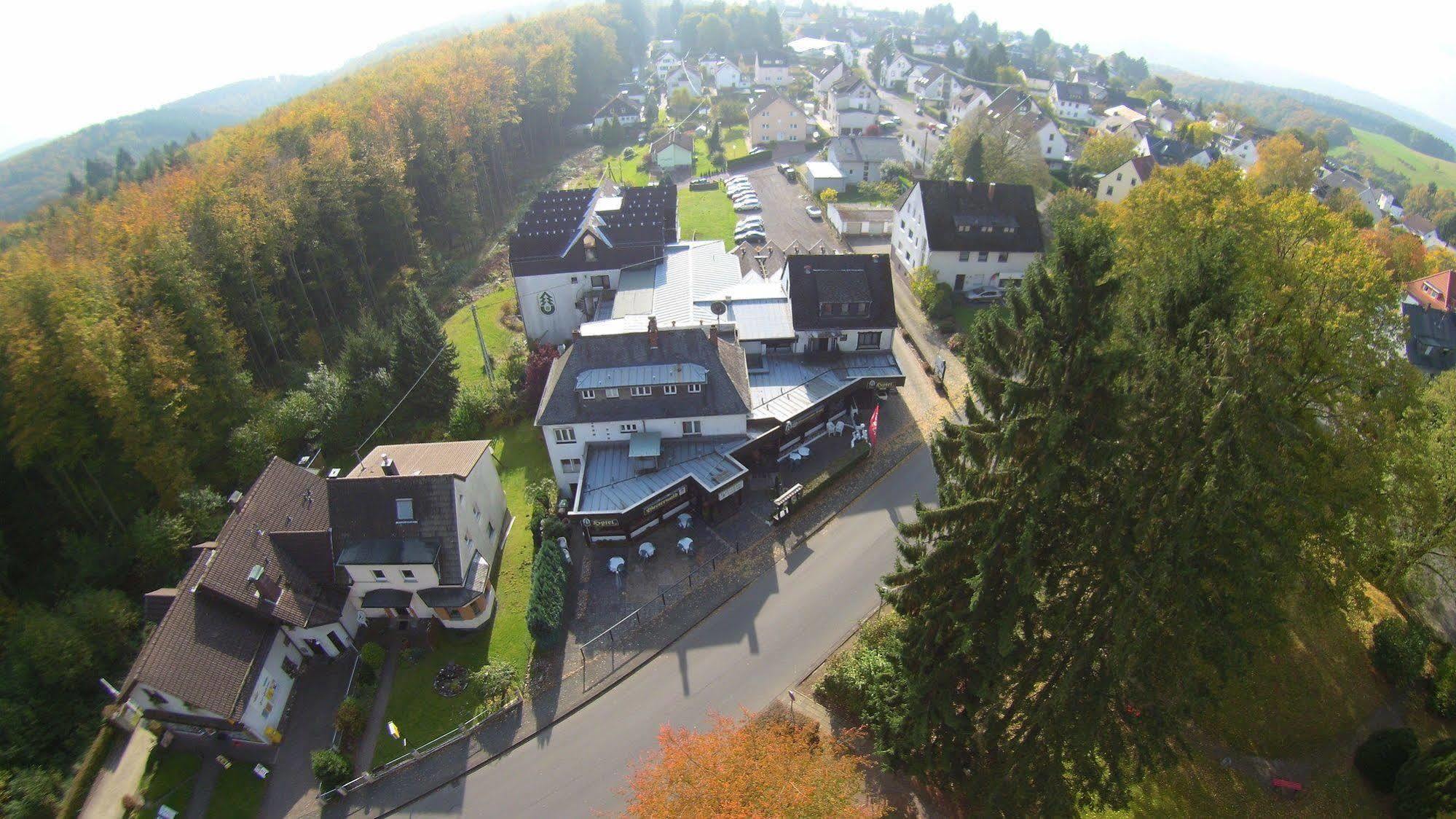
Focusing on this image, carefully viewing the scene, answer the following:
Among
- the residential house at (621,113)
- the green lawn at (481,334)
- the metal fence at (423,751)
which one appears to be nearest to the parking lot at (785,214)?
the green lawn at (481,334)

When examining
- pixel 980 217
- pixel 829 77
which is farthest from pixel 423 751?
pixel 829 77

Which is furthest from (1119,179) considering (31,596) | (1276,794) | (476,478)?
(31,596)

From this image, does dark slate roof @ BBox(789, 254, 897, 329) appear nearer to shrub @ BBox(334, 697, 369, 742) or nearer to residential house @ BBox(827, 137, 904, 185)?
shrub @ BBox(334, 697, 369, 742)

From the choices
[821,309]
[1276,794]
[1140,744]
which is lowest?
[1276,794]

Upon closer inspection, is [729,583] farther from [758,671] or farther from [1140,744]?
[1140,744]

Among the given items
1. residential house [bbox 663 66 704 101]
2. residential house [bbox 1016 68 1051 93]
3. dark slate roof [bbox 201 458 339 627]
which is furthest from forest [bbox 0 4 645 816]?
residential house [bbox 1016 68 1051 93]

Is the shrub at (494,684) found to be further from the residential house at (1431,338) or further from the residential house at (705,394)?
the residential house at (1431,338)
